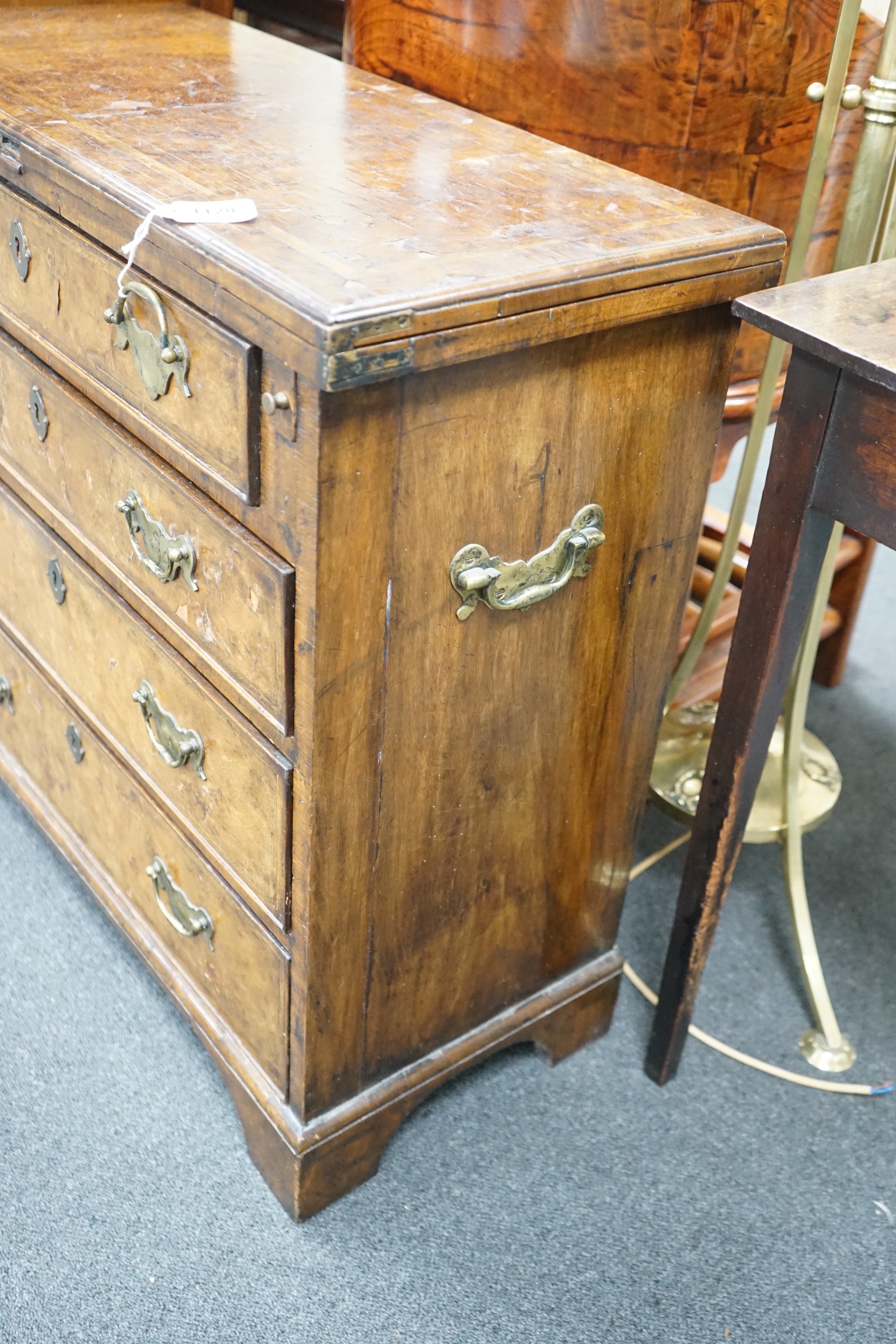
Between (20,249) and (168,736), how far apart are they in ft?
1.59

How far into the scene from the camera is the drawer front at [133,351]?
948 mm

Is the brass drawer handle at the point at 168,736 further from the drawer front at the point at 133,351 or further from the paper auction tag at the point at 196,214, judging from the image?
the paper auction tag at the point at 196,214

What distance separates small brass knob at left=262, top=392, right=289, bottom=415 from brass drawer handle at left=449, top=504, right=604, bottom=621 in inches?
7.9

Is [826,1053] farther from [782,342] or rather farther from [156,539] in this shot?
[156,539]

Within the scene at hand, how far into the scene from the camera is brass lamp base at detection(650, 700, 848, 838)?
170 cm

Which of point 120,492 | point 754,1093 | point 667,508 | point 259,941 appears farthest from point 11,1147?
point 667,508

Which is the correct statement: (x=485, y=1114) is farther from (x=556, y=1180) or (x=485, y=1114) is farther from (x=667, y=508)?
(x=667, y=508)

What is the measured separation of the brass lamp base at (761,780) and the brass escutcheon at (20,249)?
0.94 m

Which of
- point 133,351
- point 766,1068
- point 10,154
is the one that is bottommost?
point 766,1068

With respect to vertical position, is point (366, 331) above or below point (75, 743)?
above

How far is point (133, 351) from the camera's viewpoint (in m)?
1.06

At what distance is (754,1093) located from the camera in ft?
4.94

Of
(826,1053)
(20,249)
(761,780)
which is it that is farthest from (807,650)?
(20,249)

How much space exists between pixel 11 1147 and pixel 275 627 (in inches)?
29.1
